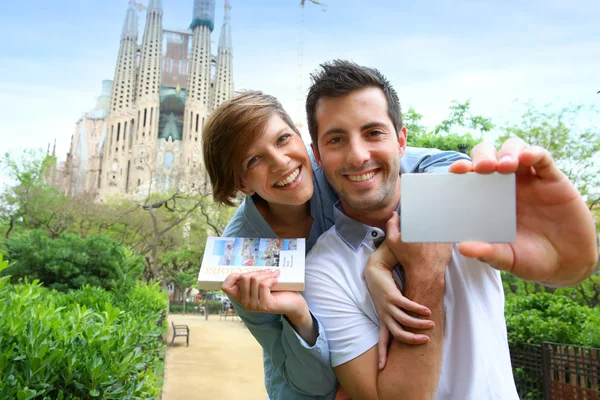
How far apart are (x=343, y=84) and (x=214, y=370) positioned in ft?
37.8

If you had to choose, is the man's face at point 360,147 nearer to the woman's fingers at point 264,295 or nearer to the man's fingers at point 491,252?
the woman's fingers at point 264,295


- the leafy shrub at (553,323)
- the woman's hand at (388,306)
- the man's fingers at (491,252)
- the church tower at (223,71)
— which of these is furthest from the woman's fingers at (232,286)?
the church tower at (223,71)

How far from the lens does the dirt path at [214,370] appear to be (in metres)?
9.88

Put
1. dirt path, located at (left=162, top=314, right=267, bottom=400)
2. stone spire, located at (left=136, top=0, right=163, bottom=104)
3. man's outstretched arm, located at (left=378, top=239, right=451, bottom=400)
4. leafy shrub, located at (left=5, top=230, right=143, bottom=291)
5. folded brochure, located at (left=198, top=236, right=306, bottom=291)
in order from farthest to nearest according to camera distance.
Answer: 1. stone spire, located at (left=136, top=0, right=163, bottom=104)
2. dirt path, located at (left=162, top=314, right=267, bottom=400)
3. leafy shrub, located at (left=5, top=230, right=143, bottom=291)
4. folded brochure, located at (left=198, top=236, right=306, bottom=291)
5. man's outstretched arm, located at (left=378, top=239, right=451, bottom=400)

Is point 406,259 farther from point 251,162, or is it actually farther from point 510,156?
point 251,162

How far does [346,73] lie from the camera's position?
6.62 ft

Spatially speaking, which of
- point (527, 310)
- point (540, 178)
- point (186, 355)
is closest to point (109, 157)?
point (186, 355)

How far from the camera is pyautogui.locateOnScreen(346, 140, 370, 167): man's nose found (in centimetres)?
186

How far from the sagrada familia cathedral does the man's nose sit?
7005cm

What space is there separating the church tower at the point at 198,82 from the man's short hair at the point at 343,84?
74984 millimetres

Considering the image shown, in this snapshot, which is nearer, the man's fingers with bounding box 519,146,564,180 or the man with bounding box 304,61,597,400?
the man's fingers with bounding box 519,146,564,180

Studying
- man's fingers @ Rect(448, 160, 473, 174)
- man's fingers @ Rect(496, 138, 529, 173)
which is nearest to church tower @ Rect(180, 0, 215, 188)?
man's fingers @ Rect(496, 138, 529, 173)

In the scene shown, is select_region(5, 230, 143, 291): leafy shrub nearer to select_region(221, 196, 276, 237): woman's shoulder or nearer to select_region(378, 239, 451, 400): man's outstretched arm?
select_region(221, 196, 276, 237): woman's shoulder

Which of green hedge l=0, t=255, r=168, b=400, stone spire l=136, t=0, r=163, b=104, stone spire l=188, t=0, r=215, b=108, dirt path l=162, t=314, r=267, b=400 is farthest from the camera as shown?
stone spire l=188, t=0, r=215, b=108
